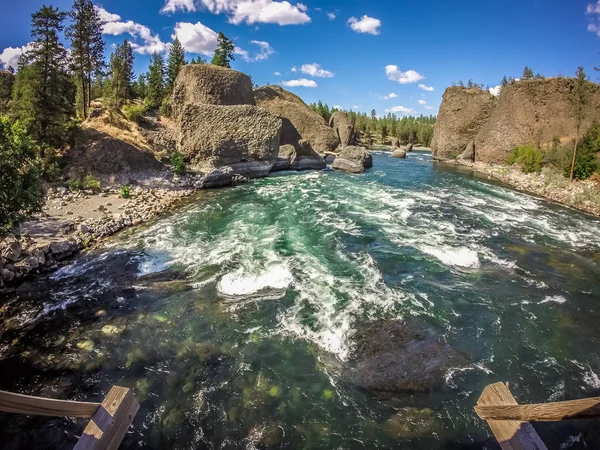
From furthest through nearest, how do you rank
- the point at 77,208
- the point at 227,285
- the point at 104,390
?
the point at 77,208, the point at 227,285, the point at 104,390

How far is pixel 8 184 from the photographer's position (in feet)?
37.4

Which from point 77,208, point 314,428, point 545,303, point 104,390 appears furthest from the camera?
point 77,208

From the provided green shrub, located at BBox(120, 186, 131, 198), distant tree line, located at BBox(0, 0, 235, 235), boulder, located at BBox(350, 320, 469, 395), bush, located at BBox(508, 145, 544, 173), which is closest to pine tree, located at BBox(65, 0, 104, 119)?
distant tree line, located at BBox(0, 0, 235, 235)

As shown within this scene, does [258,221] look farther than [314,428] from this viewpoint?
Yes

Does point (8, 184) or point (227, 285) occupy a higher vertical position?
point (8, 184)

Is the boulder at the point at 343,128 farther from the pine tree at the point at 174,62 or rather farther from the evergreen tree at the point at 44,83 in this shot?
the evergreen tree at the point at 44,83

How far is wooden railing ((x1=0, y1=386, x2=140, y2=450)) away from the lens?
9.57 ft

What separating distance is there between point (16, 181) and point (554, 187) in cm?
3867

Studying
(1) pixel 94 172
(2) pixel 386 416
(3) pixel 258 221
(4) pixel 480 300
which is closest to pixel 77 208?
(1) pixel 94 172

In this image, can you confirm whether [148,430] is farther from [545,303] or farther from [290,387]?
[545,303]

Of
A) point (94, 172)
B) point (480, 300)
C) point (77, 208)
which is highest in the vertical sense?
point (94, 172)

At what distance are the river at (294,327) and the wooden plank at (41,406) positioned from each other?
3.66 metres

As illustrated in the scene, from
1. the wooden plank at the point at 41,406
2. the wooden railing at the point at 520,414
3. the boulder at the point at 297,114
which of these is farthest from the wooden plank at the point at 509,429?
the boulder at the point at 297,114

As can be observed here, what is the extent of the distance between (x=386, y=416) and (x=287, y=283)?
20.0ft
